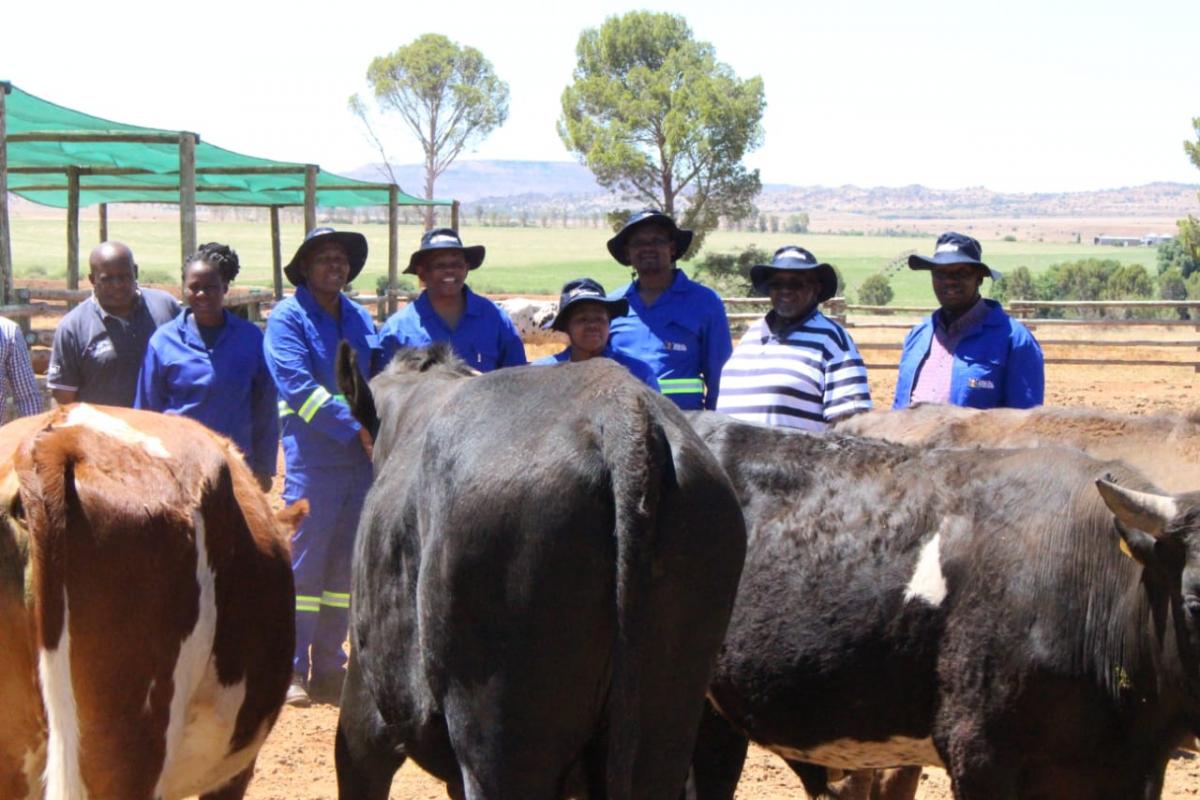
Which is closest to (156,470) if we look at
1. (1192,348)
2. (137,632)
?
(137,632)

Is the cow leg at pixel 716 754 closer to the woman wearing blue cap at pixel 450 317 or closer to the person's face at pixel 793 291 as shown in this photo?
the person's face at pixel 793 291

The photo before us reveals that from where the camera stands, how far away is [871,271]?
82.6 metres

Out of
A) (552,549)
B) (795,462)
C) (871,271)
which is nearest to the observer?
(552,549)

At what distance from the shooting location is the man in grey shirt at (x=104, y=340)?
6566 mm

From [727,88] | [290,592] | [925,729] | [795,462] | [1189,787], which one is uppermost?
[727,88]

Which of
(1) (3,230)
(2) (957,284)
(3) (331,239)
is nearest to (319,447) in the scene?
(3) (331,239)

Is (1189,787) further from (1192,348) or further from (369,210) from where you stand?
(369,210)

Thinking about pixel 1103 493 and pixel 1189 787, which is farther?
pixel 1189 787

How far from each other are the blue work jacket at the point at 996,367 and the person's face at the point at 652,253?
56.5 inches

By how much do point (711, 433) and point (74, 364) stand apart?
377 centimetres

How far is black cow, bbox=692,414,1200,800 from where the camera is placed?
145 inches

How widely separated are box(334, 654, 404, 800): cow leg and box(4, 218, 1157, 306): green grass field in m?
47.1

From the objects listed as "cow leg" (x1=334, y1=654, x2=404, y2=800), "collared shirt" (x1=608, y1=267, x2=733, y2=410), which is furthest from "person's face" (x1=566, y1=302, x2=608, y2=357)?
"cow leg" (x1=334, y1=654, x2=404, y2=800)

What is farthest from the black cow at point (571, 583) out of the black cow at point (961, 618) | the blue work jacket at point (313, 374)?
the blue work jacket at point (313, 374)
